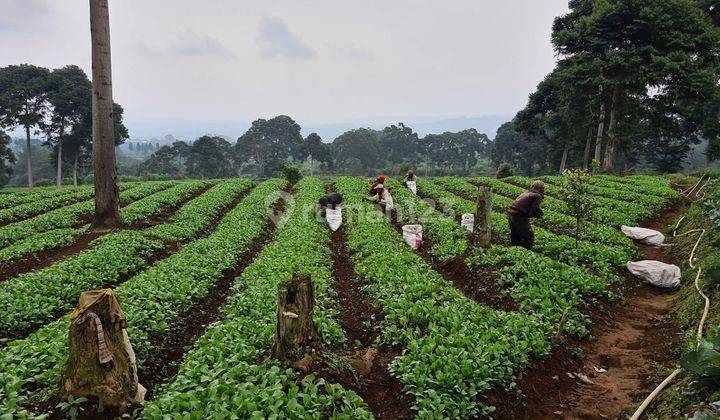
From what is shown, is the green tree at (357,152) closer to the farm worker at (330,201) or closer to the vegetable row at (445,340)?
the farm worker at (330,201)

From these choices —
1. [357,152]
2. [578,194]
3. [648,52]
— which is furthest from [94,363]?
[357,152]

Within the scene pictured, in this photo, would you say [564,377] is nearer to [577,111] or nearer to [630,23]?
[630,23]

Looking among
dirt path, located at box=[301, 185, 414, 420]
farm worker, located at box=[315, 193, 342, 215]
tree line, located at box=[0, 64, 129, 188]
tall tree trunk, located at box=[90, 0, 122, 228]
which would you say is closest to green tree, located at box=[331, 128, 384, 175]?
tree line, located at box=[0, 64, 129, 188]

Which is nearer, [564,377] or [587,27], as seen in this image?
[564,377]

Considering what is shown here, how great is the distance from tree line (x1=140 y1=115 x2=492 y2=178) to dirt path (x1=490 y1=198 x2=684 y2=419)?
247 ft

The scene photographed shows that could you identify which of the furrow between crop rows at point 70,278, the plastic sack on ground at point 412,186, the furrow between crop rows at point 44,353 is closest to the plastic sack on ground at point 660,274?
the furrow between crop rows at point 44,353

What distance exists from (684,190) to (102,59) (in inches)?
1133

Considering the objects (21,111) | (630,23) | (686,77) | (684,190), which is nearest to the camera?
(684,190)

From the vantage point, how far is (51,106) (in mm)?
45219

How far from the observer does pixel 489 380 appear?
5.63 metres

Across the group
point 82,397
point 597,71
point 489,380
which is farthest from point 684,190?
point 82,397

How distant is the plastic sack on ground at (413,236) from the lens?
13898mm

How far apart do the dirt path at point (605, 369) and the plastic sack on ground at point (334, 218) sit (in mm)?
10589

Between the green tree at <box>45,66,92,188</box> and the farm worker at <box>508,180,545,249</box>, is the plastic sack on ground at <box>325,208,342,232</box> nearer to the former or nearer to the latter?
the farm worker at <box>508,180,545,249</box>
